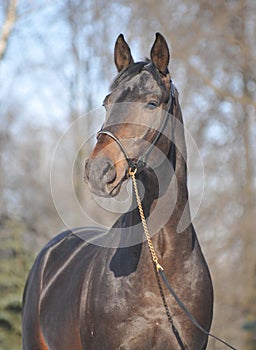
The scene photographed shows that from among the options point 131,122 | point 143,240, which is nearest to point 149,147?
point 131,122

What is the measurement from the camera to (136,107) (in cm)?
347

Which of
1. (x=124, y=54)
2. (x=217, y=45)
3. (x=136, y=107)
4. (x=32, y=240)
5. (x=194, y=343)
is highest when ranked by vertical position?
(x=217, y=45)

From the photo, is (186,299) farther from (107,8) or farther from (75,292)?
(107,8)

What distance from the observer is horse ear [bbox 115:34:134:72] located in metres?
3.90

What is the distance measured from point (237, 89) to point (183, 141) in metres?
9.56

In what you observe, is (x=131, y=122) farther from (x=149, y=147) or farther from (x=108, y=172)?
(x=108, y=172)

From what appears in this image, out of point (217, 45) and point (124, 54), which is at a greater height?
point (217, 45)

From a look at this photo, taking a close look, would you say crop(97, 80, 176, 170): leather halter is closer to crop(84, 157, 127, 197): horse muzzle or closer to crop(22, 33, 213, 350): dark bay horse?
crop(22, 33, 213, 350): dark bay horse

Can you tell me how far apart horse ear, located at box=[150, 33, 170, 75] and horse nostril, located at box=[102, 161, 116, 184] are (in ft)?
2.40

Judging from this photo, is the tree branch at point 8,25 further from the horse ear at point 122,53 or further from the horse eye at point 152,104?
the horse eye at point 152,104

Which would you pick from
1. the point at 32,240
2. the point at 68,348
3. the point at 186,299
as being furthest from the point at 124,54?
the point at 32,240

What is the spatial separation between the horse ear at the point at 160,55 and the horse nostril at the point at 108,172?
2.40 ft

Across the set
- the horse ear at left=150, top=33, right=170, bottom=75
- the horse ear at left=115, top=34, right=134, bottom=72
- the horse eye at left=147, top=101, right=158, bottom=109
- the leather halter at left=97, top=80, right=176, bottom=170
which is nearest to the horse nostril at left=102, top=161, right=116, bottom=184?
the leather halter at left=97, top=80, right=176, bottom=170

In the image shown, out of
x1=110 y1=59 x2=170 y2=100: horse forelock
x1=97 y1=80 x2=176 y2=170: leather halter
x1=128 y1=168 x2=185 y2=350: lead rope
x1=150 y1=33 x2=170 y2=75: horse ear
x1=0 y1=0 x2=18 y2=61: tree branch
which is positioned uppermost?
x1=0 y1=0 x2=18 y2=61: tree branch
